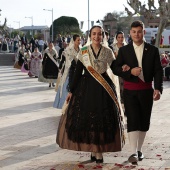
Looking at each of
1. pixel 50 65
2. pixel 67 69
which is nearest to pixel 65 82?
pixel 67 69

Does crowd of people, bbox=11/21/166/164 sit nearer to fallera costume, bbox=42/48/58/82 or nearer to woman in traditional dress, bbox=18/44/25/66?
fallera costume, bbox=42/48/58/82

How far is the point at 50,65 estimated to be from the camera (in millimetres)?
19594

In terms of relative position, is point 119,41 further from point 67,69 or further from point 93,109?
point 93,109

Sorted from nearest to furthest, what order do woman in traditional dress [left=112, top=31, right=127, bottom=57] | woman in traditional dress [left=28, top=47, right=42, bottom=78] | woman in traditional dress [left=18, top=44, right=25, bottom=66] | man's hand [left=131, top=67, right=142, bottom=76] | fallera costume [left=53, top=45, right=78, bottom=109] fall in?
man's hand [left=131, top=67, right=142, bottom=76] → woman in traditional dress [left=112, top=31, right=127, bottom=57] → fallera costume [left=53, top=45, right=78, bottom=109] → woman in traditional dress [left=28, top=47, right=42, bottom=78] → woman in traditional dress [left=18, top=44, right=25, bottom=66]

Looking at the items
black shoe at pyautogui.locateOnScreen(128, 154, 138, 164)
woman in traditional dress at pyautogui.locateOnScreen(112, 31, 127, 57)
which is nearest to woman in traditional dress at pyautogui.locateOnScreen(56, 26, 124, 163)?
black shoe at pyautogui.locateOnScreen(128, 154, 138, 164)

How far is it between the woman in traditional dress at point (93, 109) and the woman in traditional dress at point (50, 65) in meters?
12.0

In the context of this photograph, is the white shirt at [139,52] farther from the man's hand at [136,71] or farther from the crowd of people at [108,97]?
the man's hand at [136,71]

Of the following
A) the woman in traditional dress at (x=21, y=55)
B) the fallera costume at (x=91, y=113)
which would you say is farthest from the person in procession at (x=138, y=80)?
the woman in traditional dress at (x=21, y=55)

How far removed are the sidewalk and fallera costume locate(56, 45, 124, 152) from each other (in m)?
0.26

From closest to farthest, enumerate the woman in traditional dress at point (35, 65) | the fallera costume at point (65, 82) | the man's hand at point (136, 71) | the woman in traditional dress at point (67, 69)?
the man's hand at point (136, 71), the woman in traditional dress at point (67, 69), the fallera costume at point (65, 82), the woman in traditional dress at point (35, 65)

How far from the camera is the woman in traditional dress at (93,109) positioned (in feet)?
23.5

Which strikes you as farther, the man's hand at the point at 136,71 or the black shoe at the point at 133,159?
the black shoe at the point at 133,159

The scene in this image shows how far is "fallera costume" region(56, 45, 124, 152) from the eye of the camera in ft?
23.5

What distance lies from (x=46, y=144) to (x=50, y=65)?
1105 centimetres
